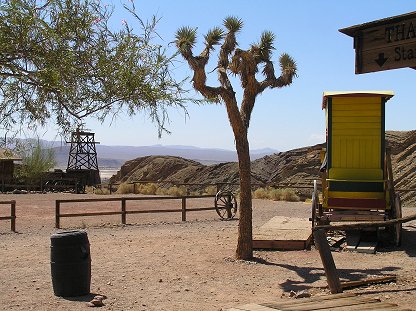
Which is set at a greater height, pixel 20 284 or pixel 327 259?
pixel 327 259

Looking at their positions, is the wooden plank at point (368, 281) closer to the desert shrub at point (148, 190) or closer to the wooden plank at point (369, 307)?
the wooden plank at point (369, 307)

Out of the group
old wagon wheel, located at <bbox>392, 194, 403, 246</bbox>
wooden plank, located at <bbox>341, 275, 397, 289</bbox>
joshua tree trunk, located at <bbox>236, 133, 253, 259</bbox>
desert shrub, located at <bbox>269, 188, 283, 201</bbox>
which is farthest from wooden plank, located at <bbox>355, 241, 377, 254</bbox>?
desert shrub, located at <bbox>269, 188, 283, 201</bbox>

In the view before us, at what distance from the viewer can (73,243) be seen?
7211mm

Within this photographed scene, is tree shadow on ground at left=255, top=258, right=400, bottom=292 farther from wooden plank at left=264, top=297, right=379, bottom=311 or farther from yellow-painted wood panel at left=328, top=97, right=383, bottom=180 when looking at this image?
yellow-painted wood panel at left=328, top=97, right=383, bottom=180

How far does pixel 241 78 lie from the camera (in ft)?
34.4

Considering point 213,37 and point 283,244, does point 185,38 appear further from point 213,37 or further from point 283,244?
point 283,244

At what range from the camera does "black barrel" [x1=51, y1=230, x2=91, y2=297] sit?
283 inches

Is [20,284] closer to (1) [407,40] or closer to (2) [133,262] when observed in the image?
(2) [133,262]

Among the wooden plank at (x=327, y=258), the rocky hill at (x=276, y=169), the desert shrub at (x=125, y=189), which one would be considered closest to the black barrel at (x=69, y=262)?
the wooden plank at (x=327, y=258)

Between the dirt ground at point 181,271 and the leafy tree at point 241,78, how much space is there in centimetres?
100

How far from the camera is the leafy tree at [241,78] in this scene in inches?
392

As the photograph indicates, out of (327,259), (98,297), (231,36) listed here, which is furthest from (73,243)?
(231,36)

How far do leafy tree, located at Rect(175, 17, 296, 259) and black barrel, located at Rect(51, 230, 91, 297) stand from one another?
146 inches

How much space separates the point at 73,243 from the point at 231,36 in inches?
206
